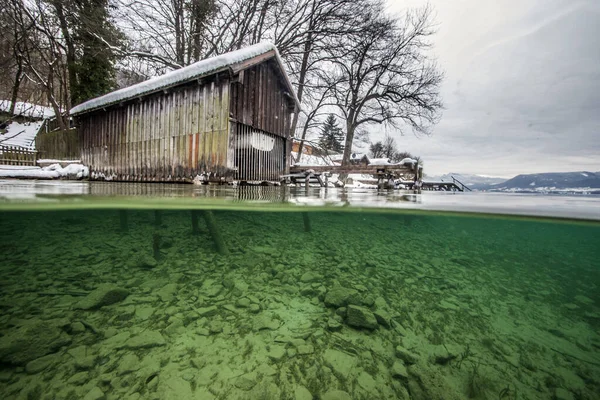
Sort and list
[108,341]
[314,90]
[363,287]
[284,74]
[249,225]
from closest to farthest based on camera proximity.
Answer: [108,341], [363,287], [249,225], [284,74], [314,90]

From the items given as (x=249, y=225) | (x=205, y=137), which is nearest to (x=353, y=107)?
(x=205, y=137)

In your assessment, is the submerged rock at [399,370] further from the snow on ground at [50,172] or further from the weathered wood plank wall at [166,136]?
the snow on ground at [50,172]

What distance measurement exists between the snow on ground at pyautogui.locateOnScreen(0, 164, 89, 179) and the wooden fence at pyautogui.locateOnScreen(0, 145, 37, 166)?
4583 millimetres

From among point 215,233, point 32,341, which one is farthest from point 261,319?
point 32,341

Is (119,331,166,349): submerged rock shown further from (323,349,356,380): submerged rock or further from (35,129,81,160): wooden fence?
(35,129,81,160): wooden fence

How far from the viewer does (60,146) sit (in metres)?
13.9

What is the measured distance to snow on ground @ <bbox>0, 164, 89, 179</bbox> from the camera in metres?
9.12

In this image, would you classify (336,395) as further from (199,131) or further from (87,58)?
(87,58)

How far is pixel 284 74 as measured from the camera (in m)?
10.8

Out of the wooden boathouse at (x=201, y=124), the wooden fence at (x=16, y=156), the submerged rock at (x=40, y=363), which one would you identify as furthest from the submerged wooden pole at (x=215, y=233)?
the wooden fence at (x=16, y=156)

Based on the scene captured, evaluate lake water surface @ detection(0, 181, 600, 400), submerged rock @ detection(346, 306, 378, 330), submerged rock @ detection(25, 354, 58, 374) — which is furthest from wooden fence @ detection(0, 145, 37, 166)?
submerged rock @ detection(346, 306, 378, 330)

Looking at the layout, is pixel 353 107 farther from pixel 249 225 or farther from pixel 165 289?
pixel 165 289

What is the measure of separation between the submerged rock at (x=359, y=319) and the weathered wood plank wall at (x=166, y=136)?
243 inches

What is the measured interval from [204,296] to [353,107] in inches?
757
